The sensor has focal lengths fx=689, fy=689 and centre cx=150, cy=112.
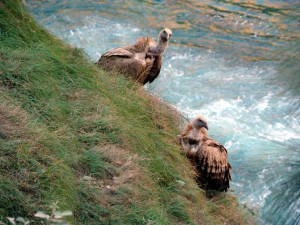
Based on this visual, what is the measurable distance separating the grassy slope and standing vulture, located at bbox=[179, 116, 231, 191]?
18 cm

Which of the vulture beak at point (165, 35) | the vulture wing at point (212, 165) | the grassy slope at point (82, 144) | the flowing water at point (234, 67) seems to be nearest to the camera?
the grassy slope at point (82, 144)

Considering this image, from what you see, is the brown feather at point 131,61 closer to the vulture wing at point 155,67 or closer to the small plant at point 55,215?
the vulture wing at point 155,67

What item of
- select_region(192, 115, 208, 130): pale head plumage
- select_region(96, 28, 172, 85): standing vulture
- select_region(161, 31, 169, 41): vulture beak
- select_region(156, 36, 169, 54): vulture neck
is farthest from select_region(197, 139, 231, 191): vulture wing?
select_region(161, 31, 169, 41): vulture beak

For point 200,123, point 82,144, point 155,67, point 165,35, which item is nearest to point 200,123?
point 200,123

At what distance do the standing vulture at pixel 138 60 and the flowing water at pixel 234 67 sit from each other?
0.35 m

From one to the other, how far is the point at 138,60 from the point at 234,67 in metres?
4.75

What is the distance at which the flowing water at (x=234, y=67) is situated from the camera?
8656 mm

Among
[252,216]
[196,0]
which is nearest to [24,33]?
[252,216]

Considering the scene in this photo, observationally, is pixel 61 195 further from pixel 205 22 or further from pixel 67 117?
pixel 205 22

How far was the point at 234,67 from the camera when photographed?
12.3m

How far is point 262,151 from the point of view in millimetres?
9273

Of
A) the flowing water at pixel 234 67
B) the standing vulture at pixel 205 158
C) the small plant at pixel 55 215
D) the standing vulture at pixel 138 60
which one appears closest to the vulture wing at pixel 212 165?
the standing vulture at pixel 205 158

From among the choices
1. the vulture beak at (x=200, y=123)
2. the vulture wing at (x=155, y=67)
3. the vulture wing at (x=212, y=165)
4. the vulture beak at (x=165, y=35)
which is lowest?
the vulture wing at (x=212, y=165)

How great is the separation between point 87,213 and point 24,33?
2.52 metres
